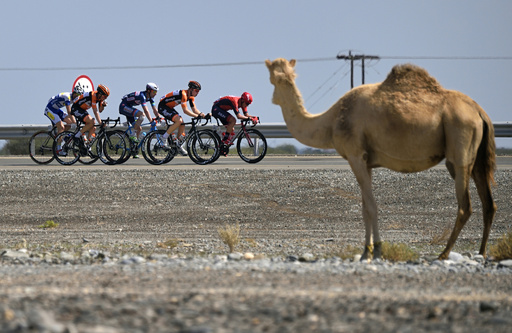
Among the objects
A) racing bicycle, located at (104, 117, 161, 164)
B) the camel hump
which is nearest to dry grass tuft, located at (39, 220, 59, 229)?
the camel hump

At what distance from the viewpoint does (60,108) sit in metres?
23.8

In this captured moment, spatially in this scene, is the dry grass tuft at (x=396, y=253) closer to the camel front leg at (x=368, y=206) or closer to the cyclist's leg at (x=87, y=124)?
the camel front leg at (x=368, y=206)

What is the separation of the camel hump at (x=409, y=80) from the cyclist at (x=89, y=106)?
13.8m

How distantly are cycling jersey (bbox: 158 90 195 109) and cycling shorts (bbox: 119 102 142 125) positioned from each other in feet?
3.38

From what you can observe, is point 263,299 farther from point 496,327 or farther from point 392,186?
point 392,186

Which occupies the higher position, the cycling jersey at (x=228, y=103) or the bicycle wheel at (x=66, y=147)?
the cycling jersey at (x=228, y=103)

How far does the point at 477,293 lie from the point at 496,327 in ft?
4.66

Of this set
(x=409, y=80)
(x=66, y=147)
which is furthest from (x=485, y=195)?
(x=66, y=147)

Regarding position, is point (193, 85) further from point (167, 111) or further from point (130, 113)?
point (130, 113)

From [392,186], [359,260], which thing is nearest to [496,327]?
[359,260]

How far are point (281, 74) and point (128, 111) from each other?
529 inches

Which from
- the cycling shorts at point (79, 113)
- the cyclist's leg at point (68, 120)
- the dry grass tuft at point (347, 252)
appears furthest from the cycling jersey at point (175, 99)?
the dry grass tuft at point (347, 252)

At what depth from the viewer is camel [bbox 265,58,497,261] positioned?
8930 mm

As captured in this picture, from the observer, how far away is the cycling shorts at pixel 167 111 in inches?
866
